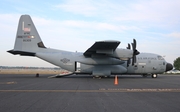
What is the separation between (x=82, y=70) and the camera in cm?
2622

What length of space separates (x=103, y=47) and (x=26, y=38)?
37.2ft

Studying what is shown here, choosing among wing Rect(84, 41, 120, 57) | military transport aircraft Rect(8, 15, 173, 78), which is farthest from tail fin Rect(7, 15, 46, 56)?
wing Rect(84, 41, 120, 57)

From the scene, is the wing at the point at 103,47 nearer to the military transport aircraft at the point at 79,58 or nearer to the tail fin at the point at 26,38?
the military transport aircraft at the point at 79,58

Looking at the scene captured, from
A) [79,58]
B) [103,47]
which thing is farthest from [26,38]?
[103,47]

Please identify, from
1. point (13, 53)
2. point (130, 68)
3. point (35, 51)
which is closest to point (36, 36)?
point (35, 51)

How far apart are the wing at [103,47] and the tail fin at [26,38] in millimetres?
7779

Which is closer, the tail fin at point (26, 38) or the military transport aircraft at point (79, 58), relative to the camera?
the military transport aircraft at point (79, 58)

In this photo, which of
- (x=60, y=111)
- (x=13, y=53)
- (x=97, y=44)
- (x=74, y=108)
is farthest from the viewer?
(x=13, y=53)

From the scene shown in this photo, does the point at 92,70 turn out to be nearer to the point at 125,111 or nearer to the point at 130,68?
the point at 130,68

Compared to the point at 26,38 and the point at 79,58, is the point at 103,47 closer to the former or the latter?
the point at 79,58

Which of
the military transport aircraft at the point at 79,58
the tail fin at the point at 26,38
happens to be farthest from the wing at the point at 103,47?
the tail fin at the point at 26,38

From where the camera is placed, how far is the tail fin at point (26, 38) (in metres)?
26.0

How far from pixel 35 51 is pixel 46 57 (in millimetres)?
1899

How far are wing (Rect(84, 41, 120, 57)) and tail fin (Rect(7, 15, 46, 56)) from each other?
25.5 ft
